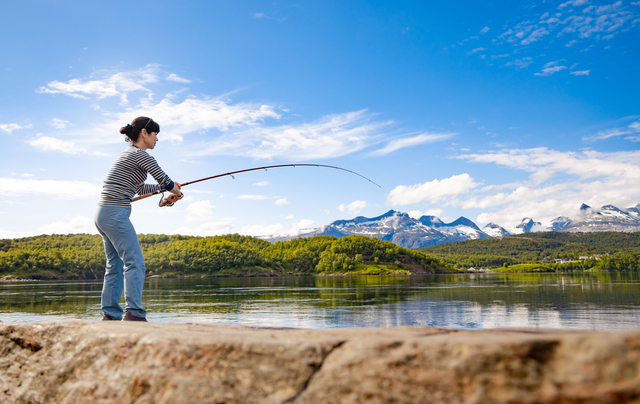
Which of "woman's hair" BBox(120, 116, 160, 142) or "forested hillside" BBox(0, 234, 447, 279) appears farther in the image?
"forested hillside" BBox(0, 234, 447, 279)

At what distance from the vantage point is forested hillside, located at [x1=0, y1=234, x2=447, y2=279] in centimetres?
12325

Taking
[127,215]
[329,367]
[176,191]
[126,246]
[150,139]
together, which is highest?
[150,139]

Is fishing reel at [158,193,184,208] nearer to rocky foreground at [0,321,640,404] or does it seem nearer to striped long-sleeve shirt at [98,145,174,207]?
striped long-sleeve shirt at [98,145,174,207]

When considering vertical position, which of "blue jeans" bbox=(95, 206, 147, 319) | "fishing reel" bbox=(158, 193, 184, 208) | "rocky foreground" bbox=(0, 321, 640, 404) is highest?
"fishing reel" bbox=(158, 193, 184, 208)

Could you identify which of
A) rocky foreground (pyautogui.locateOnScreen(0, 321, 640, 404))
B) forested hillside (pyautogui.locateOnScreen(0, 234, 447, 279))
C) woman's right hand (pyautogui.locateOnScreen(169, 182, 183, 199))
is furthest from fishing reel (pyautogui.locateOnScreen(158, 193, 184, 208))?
forested hillside (pyautogui.locateOnScreen(0, 234, 447, 279))

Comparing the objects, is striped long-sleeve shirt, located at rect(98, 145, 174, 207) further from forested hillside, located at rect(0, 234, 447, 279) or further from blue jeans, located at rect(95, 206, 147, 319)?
forested hillside, located at rect(0, 234, 447, 279)

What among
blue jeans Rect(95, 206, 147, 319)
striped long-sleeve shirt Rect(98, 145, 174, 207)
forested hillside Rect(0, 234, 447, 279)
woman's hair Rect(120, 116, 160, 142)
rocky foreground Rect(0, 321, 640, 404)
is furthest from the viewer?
forested hillside Rect(0, 234, 447, 279)

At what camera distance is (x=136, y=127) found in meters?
6.18

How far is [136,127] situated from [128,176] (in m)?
0.80

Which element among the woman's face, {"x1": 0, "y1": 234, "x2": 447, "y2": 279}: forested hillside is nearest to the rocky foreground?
the woman's face

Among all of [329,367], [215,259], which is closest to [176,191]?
[329,367]

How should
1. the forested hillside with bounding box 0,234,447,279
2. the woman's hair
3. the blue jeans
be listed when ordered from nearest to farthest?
the blue jeans, the woman's hair, the forested hillside with bounding box 0,234,447,279

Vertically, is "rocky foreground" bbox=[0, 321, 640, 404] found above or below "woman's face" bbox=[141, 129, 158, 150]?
below

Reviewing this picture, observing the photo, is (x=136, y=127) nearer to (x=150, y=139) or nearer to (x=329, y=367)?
(x=150, y=139)
